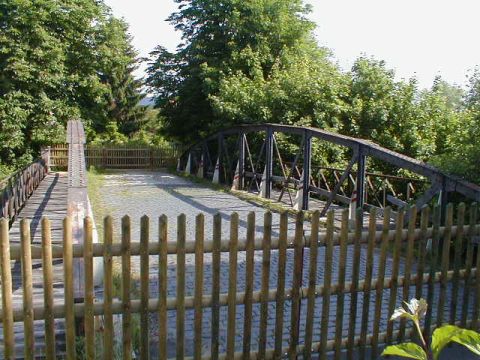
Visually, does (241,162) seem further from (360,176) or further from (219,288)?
(219,288)

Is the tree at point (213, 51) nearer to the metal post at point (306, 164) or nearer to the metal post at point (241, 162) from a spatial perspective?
the metal post at point (241, 162)

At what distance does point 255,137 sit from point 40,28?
15.4 metres

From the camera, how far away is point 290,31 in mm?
25609

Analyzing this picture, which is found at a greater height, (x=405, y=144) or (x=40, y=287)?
(x=405, y=144)

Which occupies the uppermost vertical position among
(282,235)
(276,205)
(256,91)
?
(256,91)

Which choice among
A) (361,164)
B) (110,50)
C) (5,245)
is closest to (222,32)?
(110,50)

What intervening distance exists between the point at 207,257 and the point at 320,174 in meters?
7.57

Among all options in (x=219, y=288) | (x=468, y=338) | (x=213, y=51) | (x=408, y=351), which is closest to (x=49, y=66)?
(x=213, y=51)

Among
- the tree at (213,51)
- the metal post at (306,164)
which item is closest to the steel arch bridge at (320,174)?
the metal post at (306,164)

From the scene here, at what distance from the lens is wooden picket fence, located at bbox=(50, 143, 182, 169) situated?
31891 millimetres

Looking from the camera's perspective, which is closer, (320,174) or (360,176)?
(360,176)

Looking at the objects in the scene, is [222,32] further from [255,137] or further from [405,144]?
[405,144]

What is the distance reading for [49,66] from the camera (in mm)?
27312

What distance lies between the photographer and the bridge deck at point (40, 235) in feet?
15.7
